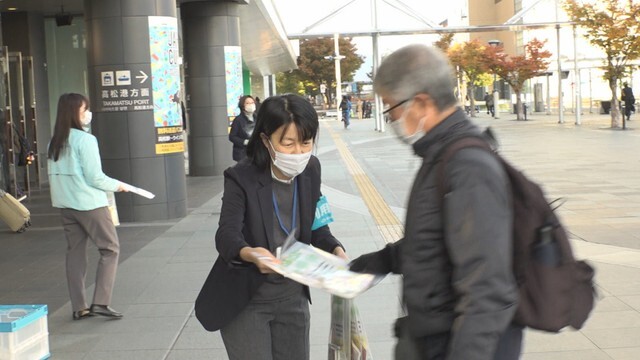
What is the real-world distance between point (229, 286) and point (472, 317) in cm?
126

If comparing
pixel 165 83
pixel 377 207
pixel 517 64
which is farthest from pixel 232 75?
pixel 517 64

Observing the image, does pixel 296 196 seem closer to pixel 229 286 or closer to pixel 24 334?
pixel 229 286

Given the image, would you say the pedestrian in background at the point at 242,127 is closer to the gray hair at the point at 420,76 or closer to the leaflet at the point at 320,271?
Result: the leaflet at the point at 320,271

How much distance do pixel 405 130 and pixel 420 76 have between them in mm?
160

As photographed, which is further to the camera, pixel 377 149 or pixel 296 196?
pixel 377 149

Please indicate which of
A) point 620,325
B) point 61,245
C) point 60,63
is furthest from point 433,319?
point 60,63

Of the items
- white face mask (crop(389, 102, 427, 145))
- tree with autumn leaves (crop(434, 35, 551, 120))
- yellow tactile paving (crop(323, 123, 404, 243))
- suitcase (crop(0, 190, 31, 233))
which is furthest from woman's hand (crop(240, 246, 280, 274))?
tree with autumn leaves (crop(434, 35, 551, 120))

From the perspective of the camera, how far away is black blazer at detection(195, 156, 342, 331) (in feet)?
10.0

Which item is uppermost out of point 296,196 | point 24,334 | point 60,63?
point 60,63

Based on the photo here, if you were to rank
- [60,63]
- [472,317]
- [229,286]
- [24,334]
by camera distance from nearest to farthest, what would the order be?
[472,317]
[229,286]
[24,334]
[60,63]

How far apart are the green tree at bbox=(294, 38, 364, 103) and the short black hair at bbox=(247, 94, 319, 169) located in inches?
3224

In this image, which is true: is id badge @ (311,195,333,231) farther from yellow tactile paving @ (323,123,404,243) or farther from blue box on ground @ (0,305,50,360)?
yellow tactile paving @ (323,123,404,243)

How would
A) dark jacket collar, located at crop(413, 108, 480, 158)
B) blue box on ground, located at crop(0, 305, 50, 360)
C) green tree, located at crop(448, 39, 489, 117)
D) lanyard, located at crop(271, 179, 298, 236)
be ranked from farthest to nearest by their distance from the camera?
green tree, located at crop(448, 39, 489, 117) < blue box on ground, located at crop(0, 305, 50, 360) < lanyard, located at crop(271, 179, 298, 236) < dark jacket collar, located at crop(413, 108, 480, 158)

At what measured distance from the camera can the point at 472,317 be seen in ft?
6.68
